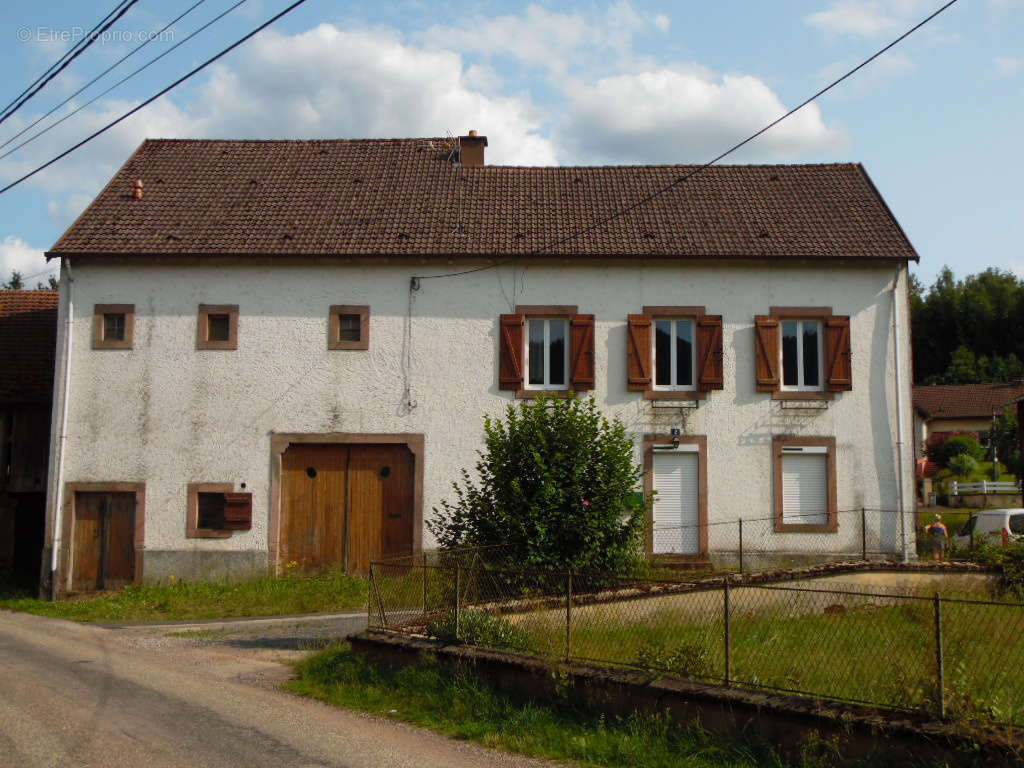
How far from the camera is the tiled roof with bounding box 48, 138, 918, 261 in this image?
1920cm

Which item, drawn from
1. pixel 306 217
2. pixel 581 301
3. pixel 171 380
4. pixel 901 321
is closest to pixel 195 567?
pixel 171 380

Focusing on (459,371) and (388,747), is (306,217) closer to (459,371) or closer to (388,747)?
(459,371)

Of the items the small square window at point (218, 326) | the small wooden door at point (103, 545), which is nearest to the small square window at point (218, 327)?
the small square window at point (218, 326)

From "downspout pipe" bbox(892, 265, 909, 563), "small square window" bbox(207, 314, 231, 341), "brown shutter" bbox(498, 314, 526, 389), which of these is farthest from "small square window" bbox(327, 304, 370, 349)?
"downspout pipe" bbox(892, 265, 909, 563)

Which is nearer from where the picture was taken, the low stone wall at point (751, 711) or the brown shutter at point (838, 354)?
the low stone wall at point (751, 711)

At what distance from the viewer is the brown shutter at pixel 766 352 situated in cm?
1877

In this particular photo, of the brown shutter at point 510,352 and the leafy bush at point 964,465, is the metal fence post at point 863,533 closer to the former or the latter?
the brown shutter at point 510,352

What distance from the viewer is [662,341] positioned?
755 inches

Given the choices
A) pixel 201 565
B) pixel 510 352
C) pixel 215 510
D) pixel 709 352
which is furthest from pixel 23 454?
pixel 709 352

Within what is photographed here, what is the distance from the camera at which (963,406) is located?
193 feet

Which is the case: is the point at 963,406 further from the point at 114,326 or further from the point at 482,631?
the point at 482,631

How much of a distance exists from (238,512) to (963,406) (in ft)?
170

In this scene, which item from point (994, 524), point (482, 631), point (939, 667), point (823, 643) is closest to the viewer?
point (939, 667)

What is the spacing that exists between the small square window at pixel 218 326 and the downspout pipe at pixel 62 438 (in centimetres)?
252
